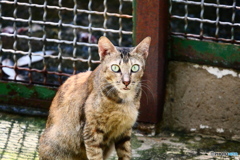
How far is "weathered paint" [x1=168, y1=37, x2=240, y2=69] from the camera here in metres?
4.87

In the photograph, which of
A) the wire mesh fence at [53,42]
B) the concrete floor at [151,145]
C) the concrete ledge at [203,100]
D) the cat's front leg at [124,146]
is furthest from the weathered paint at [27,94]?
the cat's front leg at [124,146]

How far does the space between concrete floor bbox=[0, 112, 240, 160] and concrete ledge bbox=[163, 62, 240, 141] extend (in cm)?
11

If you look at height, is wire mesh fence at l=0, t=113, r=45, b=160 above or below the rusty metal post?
below

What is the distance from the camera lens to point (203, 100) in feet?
16.5

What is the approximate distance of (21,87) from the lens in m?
5.36

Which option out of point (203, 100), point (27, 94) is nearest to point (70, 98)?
point (27, 94)

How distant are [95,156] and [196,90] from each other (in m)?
1.39

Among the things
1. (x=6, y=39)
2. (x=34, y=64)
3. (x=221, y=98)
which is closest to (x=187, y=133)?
(x=221, y=98)

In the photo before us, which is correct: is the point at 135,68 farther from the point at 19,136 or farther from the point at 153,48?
the point at 19,136

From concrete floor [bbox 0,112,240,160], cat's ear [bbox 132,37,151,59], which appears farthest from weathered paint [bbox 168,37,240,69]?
cat's ear [bbox 132,37,151,59]

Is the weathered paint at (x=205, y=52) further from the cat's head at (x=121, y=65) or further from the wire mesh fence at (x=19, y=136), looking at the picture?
the wire mesh fence at (x=19, y=136)

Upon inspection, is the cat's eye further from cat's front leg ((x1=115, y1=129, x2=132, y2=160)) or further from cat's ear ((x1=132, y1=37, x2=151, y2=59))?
cat's front leg ((x1=115, y1=129, x2=132, y2=160))

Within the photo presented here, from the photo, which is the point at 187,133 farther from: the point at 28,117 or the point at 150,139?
the point at 28,117

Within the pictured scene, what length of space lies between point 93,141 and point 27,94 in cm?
151
